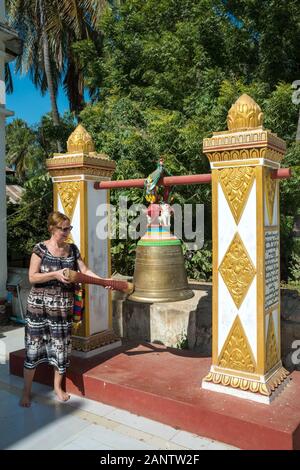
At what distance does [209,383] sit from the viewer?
11.0 feet

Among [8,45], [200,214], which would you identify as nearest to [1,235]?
[8,45]

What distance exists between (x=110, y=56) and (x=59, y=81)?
7319 millimetres

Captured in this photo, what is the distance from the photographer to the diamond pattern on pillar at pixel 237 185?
3150 mm

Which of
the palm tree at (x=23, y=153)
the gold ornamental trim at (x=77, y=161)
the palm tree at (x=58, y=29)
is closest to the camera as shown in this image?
the gold ornamental trim at (x=77, y=161)

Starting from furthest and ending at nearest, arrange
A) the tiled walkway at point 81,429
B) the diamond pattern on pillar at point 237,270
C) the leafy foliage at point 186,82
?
the leafy foliage at point 186,82 < the diamond pattern on pillar at point 237,270 < the tiled walkway at point 81,429

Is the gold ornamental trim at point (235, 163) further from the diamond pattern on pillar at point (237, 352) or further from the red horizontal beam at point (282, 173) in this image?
the diamond pattern on pillar at point (237, 352)

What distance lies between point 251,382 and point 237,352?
24 cm

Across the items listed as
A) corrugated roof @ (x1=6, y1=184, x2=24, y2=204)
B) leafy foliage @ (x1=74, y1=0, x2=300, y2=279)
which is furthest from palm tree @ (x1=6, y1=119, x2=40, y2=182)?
leafy foliage @ (x1=74, y1=0, x2=300, y2=279)

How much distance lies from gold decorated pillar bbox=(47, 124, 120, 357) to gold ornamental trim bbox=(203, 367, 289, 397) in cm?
146

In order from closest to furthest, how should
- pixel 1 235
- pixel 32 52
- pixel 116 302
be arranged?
1. pixel 116 302
2. pixel 1 235
3. pixel 32 52

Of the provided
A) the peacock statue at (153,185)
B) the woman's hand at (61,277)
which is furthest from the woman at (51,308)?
the peacock statue at (153,185)

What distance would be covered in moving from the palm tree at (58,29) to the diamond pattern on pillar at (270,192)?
11732 mm

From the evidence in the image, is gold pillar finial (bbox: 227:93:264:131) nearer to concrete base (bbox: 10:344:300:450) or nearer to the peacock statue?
the peacock statue
